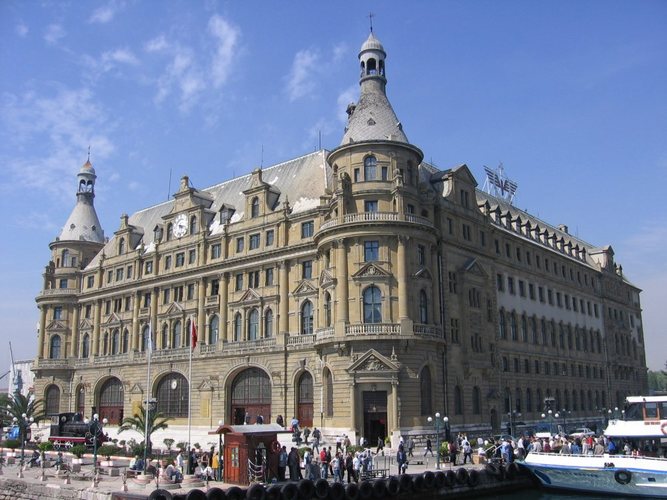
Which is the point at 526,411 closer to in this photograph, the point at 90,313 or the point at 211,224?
the point at 211,224

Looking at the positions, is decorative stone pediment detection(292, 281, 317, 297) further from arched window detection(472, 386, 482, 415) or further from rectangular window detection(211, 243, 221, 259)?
arched window detection(472, 386, 482, 415)

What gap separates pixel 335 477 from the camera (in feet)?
126

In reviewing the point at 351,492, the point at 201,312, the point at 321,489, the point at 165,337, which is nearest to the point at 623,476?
the point at 351,492

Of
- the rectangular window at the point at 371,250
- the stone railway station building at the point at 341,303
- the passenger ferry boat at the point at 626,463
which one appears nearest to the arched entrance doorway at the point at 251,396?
the stone railway station building at the point at 341,303

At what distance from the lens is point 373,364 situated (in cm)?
5669

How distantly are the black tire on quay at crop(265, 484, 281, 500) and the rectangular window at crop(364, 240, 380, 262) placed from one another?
94.5 feet

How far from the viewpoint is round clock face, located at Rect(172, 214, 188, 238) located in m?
81.9

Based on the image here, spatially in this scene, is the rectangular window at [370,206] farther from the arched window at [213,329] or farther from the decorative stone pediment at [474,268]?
the arched window at [213,329]

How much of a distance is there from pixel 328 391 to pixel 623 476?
87.5ft

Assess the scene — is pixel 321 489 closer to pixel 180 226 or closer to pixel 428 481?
pixel 428 481

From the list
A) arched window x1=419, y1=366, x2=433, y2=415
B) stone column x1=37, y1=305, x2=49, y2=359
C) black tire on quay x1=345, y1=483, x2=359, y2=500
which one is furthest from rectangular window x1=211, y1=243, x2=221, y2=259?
black tire on quay x1=345, y1=483, x2=359, y2=500

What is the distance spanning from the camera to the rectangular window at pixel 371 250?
59594 millimetres

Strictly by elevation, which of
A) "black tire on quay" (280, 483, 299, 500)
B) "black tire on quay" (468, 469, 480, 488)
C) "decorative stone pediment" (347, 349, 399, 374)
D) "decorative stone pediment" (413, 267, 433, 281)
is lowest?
"black tire on quay" (468, 469, 480, 488)

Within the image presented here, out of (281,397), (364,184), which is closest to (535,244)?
(364,184)
